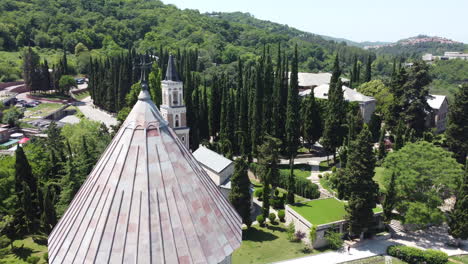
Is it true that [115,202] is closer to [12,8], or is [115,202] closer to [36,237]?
[36,237]

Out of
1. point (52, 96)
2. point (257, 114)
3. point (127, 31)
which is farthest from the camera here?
point (127, 31)

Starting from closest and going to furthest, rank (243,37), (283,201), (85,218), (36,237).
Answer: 1. (85,218)
2. (36,237)
3. (283,201)
4. (243,37)

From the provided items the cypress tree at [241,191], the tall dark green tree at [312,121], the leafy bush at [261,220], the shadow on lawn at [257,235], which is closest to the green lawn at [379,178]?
the tall dark green tree at [312,121]

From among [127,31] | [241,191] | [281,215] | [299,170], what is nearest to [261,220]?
[281,215]

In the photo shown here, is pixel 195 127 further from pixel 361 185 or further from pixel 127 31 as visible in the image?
pixel 127 31

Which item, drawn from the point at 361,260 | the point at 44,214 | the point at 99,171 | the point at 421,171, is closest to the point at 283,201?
the point at 361,260

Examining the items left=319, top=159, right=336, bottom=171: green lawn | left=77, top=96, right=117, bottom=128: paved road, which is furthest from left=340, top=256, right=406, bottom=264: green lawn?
left=77, top=96, right=117, bottom=128: paved road
